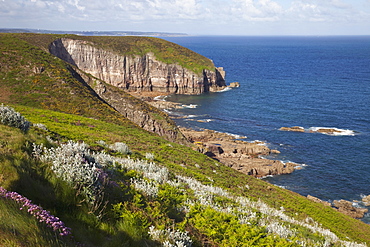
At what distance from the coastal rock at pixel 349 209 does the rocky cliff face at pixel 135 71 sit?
236 feet

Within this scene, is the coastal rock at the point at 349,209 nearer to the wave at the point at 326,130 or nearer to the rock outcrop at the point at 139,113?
the rock outcrop at the point at 139,113

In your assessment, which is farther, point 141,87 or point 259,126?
point 141,87

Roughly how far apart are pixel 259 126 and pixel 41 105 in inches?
1971

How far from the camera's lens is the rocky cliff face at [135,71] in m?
105

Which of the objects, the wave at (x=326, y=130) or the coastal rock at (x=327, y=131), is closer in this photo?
the wave at (x=326, y=130)

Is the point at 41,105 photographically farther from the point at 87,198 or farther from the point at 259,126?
the point at 259,126

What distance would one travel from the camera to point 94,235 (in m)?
5.72

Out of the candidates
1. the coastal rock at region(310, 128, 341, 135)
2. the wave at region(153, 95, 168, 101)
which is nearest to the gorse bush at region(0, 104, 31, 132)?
the coastal rock at region(310, 128, 341, 135)

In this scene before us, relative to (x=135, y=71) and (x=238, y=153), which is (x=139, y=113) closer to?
(x=238, y=153)

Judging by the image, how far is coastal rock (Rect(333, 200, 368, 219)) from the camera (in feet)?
115

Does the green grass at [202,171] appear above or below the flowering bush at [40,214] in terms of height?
below

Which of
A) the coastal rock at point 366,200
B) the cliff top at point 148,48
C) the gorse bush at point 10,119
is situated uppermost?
the cliff top at point 148,48

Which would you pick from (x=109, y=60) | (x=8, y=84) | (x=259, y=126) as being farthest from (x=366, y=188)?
(x=109, y=60)

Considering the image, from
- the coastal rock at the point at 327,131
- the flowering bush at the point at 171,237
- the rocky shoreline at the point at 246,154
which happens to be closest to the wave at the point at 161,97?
the rocky shoreline at the point at 246,154
